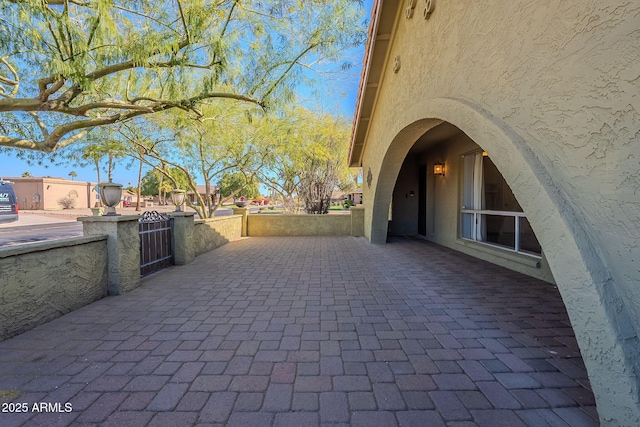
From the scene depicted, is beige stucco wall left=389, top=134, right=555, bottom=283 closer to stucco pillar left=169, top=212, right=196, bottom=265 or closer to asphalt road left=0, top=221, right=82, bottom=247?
stucco pillar left=169, top=212, right=196, bottom=265

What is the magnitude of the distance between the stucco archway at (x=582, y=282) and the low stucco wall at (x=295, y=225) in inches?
343

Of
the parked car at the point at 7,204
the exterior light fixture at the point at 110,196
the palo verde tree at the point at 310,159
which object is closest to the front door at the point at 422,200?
the palo verde tree at the point at 310,159

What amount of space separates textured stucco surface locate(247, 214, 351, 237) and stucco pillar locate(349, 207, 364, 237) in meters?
0.46

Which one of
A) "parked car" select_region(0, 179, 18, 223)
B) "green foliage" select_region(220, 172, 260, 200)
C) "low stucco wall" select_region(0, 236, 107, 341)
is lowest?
"low stucco wall" select_region(0, 236, 107, 341)

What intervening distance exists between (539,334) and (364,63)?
7.07 m

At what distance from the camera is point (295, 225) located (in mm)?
11273

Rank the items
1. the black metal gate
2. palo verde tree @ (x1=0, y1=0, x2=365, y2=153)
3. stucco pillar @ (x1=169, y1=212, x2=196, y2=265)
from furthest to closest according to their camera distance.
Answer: stucco pillar @ (x1=169, y1=212, x2=196, y2=265) < the black metal gate < palo verde tree @ (x1=0, y1=0, x2=365, y2=153)

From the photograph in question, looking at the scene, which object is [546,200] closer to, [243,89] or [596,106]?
[596,106]

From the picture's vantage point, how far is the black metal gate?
17.1 ft

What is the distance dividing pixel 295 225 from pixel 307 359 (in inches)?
349

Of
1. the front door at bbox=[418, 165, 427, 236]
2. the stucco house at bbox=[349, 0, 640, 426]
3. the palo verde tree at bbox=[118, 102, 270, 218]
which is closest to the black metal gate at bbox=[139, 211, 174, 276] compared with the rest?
the palo verde tree at bbox=[118, 102, 270, 218]

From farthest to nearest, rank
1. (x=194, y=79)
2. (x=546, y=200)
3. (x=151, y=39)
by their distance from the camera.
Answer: (x=194, y=79)
(x=151, y=39)
(x=546, y=200)

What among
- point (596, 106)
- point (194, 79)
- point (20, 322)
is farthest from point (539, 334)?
point (194, 79)

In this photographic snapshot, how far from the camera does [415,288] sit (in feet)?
14.6
